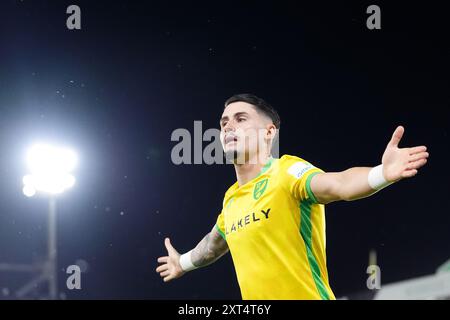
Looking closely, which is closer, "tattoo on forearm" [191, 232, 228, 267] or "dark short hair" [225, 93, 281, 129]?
"dark short hair" [225, 93, 281, 129]

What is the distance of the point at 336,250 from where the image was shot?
1273cm

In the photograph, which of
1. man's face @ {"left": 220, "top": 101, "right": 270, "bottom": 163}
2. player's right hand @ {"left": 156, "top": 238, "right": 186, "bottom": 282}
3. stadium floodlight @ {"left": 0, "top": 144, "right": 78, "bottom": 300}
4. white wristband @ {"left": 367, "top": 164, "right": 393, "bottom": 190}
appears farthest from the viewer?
stadium floodlight @ {"left": 0, "top": 144, "right": 78, "bottom": 300}

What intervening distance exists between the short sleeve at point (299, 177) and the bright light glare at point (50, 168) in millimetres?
7644

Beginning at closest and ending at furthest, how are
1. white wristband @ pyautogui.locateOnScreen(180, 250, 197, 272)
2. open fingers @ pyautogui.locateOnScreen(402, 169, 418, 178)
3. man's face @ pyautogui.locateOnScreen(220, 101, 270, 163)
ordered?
1. open fingers @ pyautogui.locateOnScreen(402, 169, 418, 178)
2. man's face @ pyautogui.locateOnScreen(220, 101, 270, 163)
3. white wristband @ pyautogui.locateOnScreen(180, 250, 197, 272)

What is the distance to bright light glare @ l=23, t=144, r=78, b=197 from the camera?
33.5ft

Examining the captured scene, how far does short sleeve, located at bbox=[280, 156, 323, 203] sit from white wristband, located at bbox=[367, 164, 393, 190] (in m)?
0.38

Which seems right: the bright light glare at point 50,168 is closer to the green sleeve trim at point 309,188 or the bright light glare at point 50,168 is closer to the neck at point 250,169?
the neck at point 250,169

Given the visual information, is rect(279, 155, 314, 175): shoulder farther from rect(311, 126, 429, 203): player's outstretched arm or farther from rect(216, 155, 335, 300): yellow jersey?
rect(311, 126, 429, 203): player's outstretched arm

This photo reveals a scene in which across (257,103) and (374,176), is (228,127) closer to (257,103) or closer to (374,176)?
(257,103)

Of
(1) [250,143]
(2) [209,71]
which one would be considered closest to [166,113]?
(2) [209,71]

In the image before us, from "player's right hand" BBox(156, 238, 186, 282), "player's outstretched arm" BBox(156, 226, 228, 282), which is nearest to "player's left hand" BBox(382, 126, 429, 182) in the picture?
"player's outstretched arm" BBox(156, 226, 228, 282)

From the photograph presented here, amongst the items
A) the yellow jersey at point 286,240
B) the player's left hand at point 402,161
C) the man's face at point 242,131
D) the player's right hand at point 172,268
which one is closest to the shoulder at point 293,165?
the yellow jersey at point 286,240
